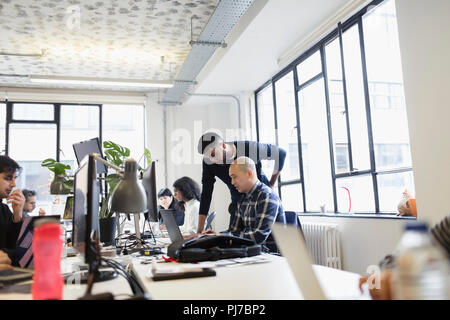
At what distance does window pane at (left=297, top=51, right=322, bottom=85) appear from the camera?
4254 mm

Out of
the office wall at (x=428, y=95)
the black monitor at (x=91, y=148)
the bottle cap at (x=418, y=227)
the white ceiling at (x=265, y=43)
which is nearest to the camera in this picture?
the bottle cap at (x=418, y=227)

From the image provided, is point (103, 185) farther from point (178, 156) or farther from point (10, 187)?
point (178, 156)

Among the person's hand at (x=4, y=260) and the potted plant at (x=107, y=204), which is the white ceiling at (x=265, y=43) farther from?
the person's hand at (x=4, y=260)

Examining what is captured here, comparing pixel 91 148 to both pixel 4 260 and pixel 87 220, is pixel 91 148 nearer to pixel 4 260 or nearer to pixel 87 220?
pixel 4 260

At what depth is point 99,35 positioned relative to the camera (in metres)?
4.69

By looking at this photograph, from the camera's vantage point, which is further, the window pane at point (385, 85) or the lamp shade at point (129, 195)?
the window pane at point (385, 85)

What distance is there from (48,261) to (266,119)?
16.3ft

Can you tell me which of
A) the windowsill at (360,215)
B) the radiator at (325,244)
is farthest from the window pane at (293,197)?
the radiator at (325,244)

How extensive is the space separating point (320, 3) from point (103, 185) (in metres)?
2.39

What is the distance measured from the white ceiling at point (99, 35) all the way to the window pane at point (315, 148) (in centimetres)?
146

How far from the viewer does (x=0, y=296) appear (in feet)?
4.07

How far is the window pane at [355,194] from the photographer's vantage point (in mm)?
3504

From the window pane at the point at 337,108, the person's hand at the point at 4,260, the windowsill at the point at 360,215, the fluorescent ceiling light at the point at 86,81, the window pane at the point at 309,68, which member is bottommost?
the person's hand at the point at 4,260

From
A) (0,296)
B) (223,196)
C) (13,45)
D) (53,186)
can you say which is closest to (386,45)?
(53,186)
